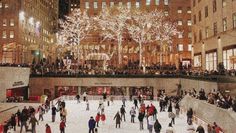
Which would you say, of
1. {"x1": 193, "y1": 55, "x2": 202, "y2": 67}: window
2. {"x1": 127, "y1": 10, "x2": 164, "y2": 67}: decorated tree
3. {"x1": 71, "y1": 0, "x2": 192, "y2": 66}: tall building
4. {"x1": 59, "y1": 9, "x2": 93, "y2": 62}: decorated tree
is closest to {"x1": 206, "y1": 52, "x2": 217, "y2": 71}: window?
{"x1": 193, "y1": 55, "x2": 202, "y2": 67}: window

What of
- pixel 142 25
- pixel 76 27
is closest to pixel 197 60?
pixel 142 25

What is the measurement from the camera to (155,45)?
78688 mm

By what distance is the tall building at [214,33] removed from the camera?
3616 centimetres

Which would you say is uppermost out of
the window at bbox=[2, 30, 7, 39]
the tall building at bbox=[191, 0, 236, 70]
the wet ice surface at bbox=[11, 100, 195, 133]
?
the window at bbox=[2, 30, 7, 39]

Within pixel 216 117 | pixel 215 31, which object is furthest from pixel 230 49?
pixel 216 117

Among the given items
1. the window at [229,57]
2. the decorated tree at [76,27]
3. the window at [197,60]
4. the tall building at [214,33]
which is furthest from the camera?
the decorated tree at [76,27]

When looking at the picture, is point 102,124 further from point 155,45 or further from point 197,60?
point 155,45

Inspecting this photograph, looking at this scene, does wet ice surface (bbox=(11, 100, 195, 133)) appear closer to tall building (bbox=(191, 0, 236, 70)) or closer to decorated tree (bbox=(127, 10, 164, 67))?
tall building (bbox=(191, 0, 236, 70))

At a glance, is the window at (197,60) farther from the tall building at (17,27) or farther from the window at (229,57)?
the tall building at (17,27)

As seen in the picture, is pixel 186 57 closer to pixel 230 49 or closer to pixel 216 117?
pixel 230 49

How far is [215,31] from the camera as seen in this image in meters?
42.0

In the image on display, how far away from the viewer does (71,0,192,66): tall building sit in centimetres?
7862

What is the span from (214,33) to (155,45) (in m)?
36.6

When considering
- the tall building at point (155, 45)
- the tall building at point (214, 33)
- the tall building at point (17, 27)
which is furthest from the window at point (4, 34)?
the tall building at point (214, 33)
